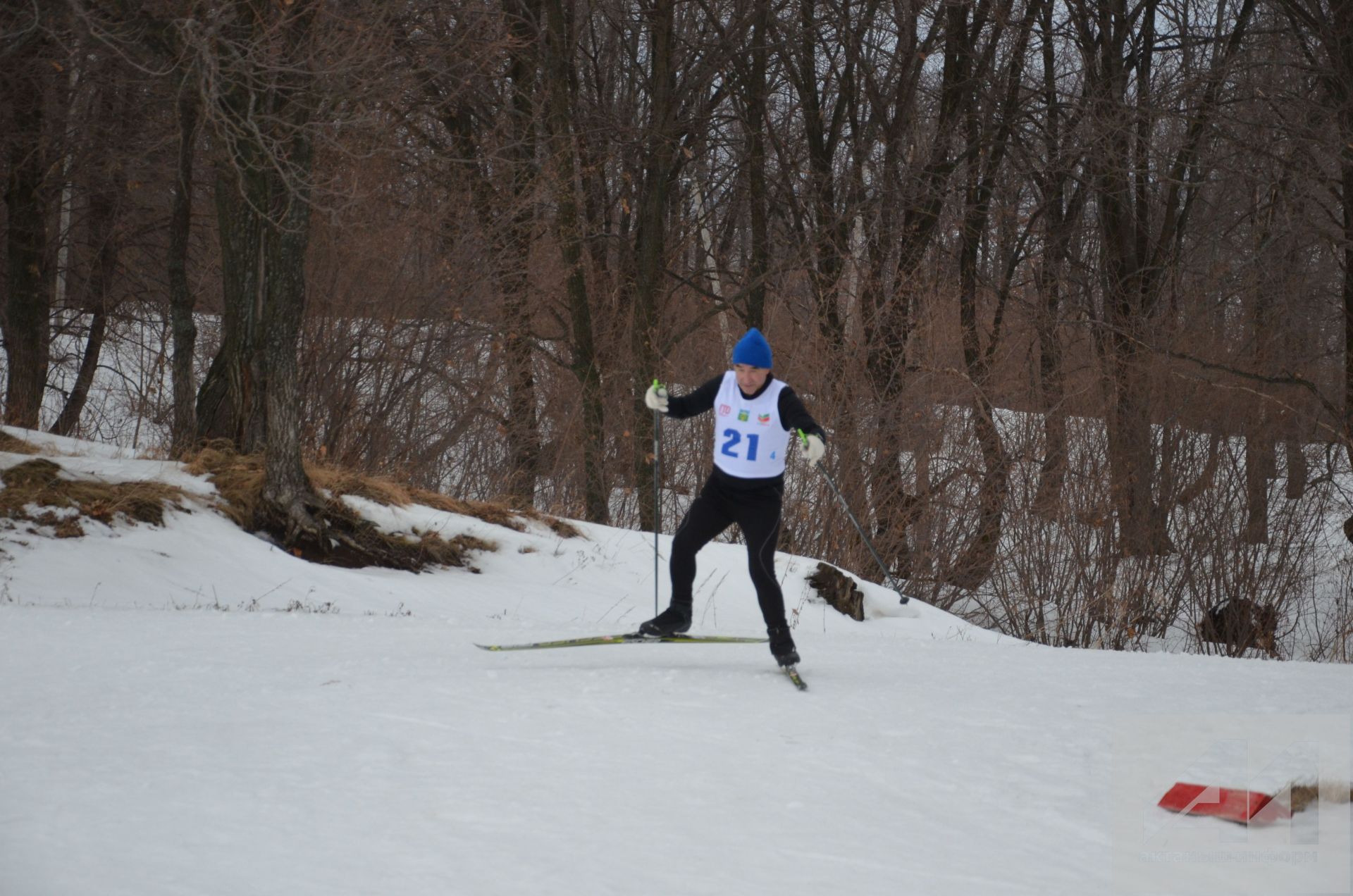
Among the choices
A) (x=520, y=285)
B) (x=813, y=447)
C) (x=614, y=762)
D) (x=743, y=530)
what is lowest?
(x=614, y=762)

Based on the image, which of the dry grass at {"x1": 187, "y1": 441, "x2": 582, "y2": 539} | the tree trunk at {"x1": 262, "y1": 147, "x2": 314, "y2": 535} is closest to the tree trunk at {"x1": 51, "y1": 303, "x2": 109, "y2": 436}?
the dry grass at {"x1": 187, "y1": 441, "x2": 582, "y2": 539}

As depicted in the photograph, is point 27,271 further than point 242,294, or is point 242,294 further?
point 27,271

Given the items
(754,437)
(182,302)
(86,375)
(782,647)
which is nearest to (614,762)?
(782,647)

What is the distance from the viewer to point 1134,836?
4680 mm

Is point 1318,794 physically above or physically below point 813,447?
below

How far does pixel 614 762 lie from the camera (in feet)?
17.6

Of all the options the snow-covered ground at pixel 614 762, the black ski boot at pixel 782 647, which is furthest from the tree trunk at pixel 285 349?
the black ski boot at pixel 782 647

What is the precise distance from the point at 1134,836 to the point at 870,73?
18250 mm

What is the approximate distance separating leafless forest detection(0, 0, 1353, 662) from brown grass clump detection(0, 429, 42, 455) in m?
1.68

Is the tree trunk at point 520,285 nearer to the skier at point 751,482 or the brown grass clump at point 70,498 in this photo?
the brown grass clump at point 70,498

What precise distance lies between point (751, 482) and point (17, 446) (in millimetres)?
8148

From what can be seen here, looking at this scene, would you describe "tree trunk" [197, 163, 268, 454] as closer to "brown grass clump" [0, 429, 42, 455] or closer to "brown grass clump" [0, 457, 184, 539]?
"brown grass clump" [0, 457, 184, 539]

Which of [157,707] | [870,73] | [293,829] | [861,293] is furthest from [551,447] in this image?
[293,829]

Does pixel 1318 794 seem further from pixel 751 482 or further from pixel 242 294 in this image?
pixel 242 294
